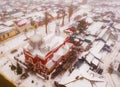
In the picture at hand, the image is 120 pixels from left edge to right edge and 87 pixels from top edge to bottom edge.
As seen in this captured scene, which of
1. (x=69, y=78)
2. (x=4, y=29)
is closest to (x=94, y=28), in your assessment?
(x=69, y=78)

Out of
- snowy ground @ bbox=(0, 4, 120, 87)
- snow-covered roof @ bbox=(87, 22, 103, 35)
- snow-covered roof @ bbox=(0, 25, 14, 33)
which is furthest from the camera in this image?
snow-covered roof @ bbox=(87, 22, 103, 35)

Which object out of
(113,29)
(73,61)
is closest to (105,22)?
(113,29)

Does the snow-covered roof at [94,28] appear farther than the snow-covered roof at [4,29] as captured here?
Yes

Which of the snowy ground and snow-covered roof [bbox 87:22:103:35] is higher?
snow-covered roof [bbox 87:22:103:35]

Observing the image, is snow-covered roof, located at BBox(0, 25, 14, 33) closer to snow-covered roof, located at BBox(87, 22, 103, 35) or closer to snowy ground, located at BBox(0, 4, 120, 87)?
snowy ground, located at BBox(0, 4, 120, 87)

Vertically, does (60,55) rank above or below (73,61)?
above

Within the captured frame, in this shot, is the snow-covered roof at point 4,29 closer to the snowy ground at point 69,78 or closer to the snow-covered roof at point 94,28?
the snowy ground at point 69,78

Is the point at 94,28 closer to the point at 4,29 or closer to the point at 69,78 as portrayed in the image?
the point at 69,78

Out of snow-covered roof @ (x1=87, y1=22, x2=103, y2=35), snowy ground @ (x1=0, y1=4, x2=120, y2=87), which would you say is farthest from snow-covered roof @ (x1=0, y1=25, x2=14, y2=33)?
snow-covered roof @ (x1=87, y1=22, x2=103, y2=35)

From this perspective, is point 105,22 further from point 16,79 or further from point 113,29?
point 16,79

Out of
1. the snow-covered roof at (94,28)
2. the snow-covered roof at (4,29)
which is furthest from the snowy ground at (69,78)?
the snow-covered roof at (94,28)

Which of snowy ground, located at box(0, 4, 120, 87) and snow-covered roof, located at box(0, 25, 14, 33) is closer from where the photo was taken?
snowy ground, located at box(0, 4, 120, 87)
